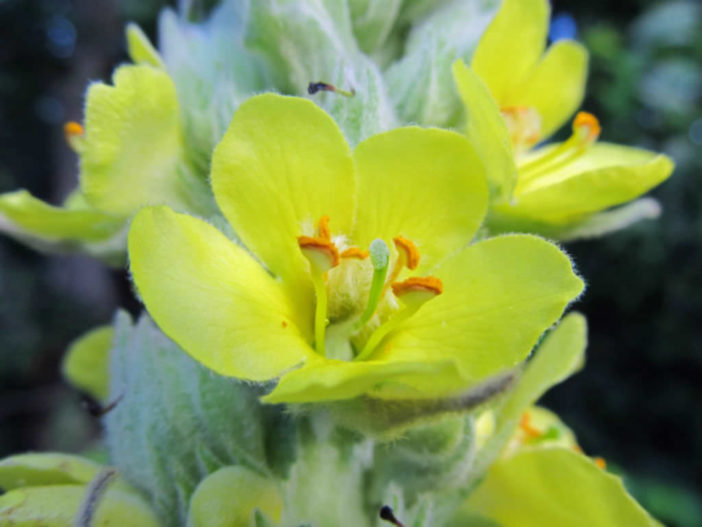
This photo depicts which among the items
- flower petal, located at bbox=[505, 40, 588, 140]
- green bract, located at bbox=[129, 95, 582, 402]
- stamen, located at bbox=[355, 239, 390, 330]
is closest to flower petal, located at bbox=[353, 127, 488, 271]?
green bract, located at bbox=[129, 95, 582, 402]

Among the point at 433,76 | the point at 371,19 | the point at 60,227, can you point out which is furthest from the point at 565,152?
the point at 60,227

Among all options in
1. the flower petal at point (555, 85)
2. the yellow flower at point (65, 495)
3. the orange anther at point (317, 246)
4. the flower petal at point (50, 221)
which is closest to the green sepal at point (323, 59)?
the orange anther at point (317, 246)

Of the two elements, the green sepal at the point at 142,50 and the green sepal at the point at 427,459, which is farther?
the green sepal at the point at 142,50

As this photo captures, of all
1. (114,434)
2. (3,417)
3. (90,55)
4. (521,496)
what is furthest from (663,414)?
(90,55)

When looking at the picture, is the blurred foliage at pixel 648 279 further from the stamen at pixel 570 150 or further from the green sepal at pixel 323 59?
the green sepal at pixel 323 59

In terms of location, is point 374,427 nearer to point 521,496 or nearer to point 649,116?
point 521,496
